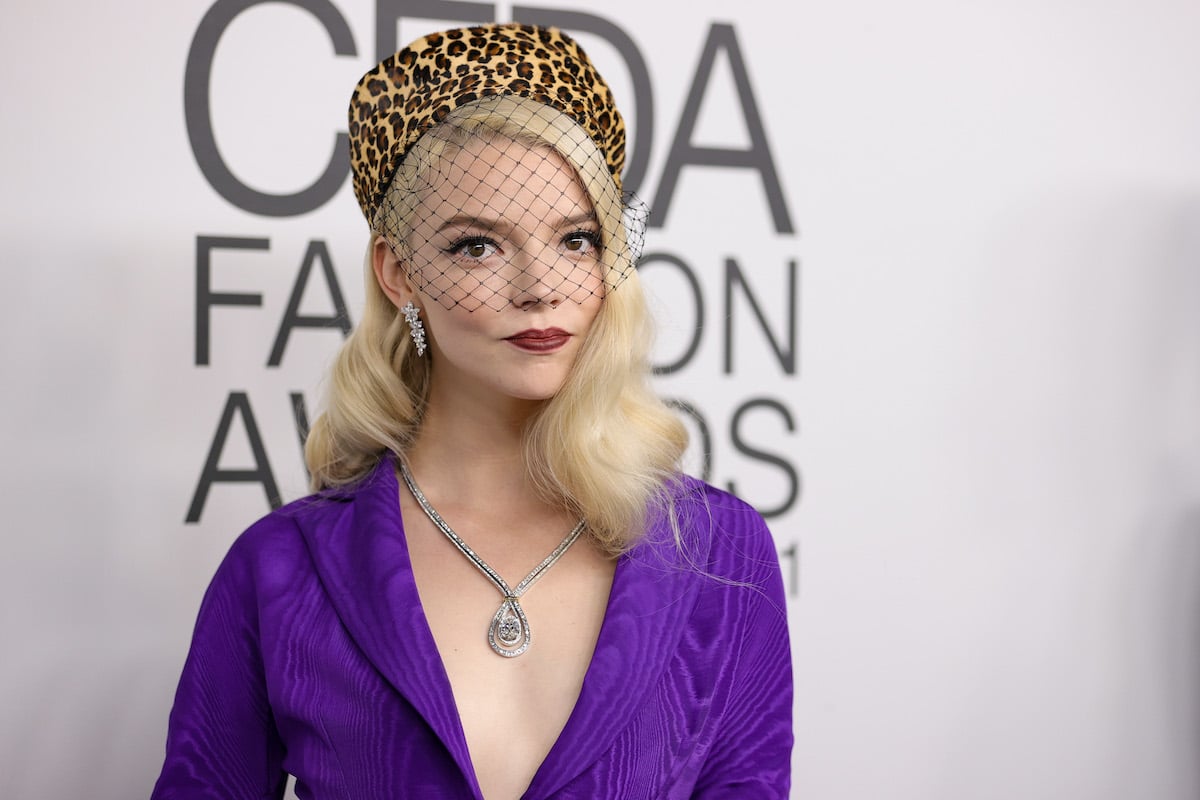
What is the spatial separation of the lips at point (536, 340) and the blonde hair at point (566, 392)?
0.26 ft

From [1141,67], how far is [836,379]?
99 cm

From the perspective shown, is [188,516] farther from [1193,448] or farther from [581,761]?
[1193,448]

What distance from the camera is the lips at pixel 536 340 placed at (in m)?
1.36

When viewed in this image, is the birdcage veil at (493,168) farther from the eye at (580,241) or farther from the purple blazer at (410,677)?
the purple blazer at (410,677)

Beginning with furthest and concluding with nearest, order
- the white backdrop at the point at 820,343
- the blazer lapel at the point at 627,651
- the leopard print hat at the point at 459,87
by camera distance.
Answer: the white backdrop at the point at 820,343 → the leopard print hat at the point at 459,87 → the blazer lapel at the point at 627,651

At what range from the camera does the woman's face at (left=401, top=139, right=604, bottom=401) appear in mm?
1330

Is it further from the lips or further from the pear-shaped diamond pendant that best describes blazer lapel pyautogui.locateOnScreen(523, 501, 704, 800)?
the lips

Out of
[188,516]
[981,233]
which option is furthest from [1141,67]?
[188,516]

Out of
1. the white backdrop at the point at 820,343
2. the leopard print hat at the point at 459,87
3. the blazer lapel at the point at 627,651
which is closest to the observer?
the blazer lapel at the point at 627,651

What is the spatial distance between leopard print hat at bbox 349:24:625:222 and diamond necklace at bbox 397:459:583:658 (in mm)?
431

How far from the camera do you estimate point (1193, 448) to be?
238 cm

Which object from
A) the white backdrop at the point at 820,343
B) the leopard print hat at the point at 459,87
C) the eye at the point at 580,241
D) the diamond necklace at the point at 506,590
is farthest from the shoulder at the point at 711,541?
the white backdrop at the point at 820,343

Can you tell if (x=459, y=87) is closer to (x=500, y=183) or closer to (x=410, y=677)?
(x=500, y=183)

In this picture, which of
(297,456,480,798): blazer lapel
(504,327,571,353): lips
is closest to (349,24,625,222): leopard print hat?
(504,327,571,353): lips
